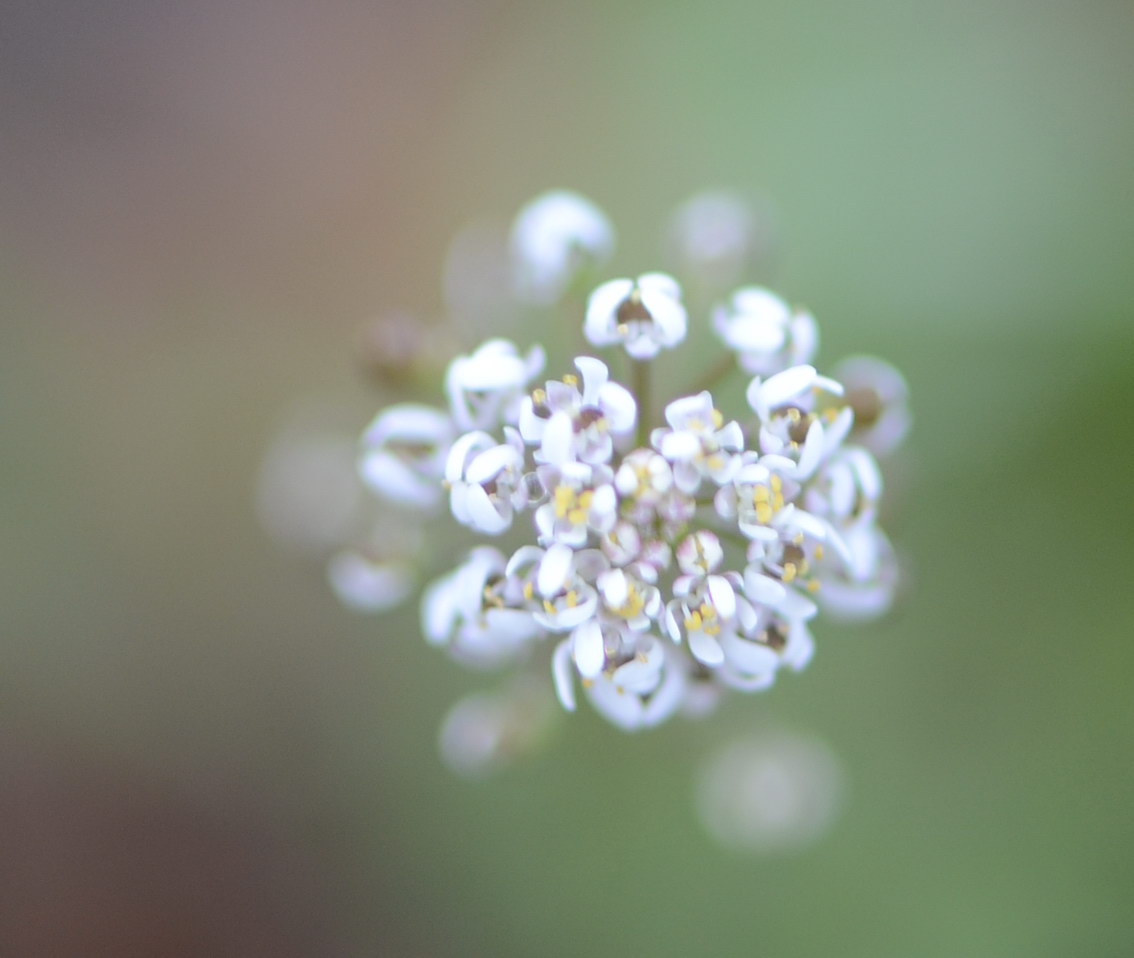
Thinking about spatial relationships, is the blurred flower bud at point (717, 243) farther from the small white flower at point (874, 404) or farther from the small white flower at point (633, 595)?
the small white flower at point (633, 595)

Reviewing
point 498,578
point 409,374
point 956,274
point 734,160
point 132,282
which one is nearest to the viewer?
point 498,578

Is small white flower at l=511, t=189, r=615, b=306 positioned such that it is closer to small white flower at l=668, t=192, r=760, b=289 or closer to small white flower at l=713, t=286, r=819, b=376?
small white flower at l=668, t=192, r=760, b=289

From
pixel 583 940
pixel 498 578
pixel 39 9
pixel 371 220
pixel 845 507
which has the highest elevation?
pixel 39 9

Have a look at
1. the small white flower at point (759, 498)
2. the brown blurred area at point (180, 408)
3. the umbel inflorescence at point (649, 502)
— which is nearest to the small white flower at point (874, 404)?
the umbel inflorescence at point (649, 502)

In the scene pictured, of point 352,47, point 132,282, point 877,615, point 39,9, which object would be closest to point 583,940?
point 877,615

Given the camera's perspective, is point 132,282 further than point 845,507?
Yes

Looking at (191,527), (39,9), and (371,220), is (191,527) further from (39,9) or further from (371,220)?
(39,9)
